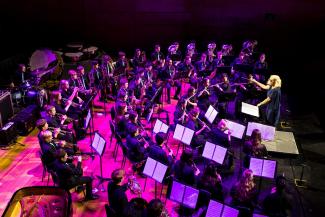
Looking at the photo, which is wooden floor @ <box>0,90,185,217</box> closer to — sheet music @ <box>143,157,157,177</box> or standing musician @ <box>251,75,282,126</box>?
sheet music @ <box>143,157,157,177</box>

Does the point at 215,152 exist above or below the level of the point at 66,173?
above

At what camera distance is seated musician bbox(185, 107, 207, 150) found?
8.09 m

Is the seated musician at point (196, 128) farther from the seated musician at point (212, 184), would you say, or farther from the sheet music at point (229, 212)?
the sheet music at point (229, 212)

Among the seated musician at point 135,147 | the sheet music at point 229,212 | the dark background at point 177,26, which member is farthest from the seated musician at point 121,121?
the dark background at point 177,26

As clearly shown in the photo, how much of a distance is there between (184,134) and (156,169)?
4.81 feet

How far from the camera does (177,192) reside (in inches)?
229

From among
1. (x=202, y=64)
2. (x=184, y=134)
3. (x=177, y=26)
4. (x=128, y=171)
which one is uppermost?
(x=177, y=26)

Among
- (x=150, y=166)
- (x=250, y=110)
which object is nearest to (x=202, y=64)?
A: (x=250, y=110)

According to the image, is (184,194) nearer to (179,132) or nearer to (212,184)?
(212,184)

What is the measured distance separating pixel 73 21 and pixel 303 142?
1100 cm

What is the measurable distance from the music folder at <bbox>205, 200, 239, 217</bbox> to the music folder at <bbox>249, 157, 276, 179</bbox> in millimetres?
1557

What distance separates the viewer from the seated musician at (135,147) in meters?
7.38

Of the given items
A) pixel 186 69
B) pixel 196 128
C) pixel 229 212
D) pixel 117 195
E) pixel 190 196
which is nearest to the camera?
pixel 229 212

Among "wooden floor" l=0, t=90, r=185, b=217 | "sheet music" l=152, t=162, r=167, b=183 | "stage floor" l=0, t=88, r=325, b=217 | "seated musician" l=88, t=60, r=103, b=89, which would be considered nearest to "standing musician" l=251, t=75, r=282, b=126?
"stage floor" l=0, t=88, r=325, b=217
